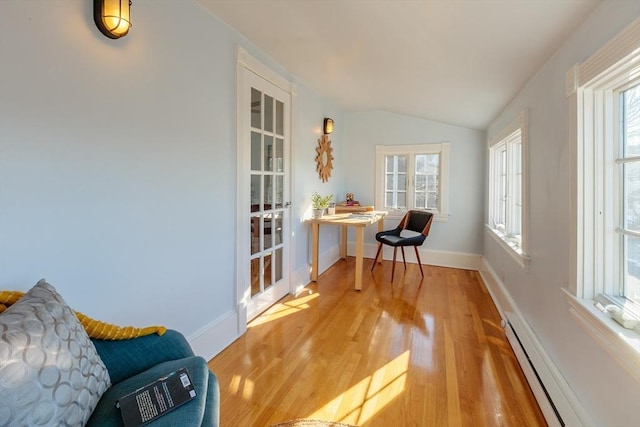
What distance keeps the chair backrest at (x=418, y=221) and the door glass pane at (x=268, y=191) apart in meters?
2.06

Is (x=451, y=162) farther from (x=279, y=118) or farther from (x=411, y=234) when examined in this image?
(x=279, y=118)

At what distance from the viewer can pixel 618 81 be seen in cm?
128

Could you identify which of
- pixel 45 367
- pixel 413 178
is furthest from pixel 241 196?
pixel 413 178

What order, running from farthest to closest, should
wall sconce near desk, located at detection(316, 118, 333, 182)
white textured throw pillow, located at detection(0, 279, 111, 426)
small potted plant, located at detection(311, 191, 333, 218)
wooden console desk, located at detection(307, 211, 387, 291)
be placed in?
wall sconce near desk, located at detection(316, 118, 333, 182)
small potted plant, located at detection(311, 191, 333, 218)
wooden console desk, located at detection(307, 211, 387, 291)
white textured throw pillow, located at detection(0, 279, 111, 426)

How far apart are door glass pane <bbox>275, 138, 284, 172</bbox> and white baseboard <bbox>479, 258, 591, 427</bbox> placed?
2302 mm

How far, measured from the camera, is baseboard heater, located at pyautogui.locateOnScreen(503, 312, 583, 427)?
1.40 metres

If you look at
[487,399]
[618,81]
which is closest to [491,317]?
[487,399]

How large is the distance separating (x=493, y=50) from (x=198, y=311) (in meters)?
2.43

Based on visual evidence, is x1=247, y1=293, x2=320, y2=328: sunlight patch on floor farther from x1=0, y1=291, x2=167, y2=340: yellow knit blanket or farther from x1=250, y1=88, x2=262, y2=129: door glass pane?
x1=250, y1=88, x2=262, y2=129: door glass pane

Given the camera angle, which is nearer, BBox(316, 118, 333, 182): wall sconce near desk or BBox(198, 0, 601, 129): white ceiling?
BBox(198, 0, 601, 129): white ceiling

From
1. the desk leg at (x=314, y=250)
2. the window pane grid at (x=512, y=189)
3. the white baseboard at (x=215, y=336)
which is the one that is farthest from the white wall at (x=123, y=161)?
the window pane grid at (x=512, y=189)

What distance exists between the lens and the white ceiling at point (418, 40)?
1.52 m

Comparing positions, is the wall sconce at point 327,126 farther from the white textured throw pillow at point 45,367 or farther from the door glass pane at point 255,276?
the white textured throw pillow at point 45,367

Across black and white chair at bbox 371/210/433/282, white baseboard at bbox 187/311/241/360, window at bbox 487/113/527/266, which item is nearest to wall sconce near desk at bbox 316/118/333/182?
black and white chair at bbox 371/210/433/282
